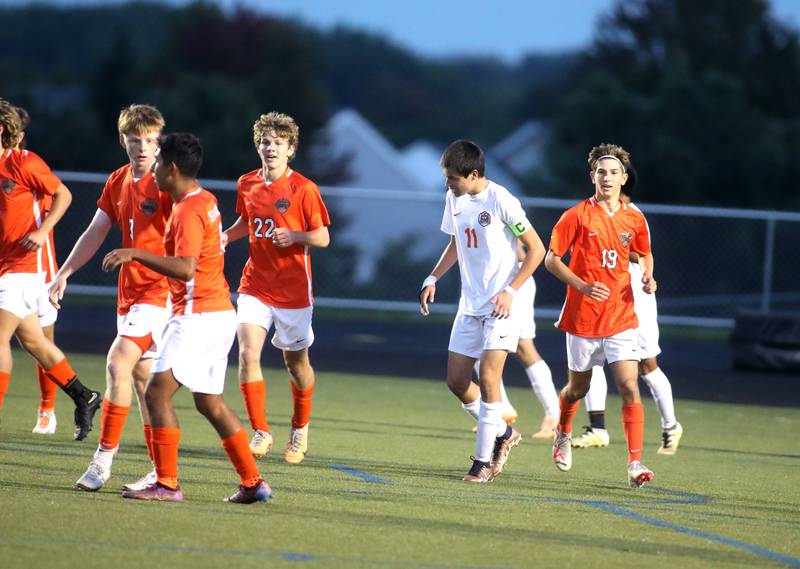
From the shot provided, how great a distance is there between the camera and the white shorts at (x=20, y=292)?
28.2 feet

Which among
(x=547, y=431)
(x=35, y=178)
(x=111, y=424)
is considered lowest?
(x=547, y=431)

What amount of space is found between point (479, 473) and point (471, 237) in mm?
1436

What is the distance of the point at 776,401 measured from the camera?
594 inches

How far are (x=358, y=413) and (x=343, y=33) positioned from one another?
114 meters

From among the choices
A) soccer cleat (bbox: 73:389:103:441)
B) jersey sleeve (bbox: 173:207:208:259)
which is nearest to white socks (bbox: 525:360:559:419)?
soccer cleat (bbox: 73:389:103:441)

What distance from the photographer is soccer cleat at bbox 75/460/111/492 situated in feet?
22.6

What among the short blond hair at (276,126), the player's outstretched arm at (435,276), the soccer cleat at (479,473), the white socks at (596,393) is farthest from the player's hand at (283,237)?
the white socks at (596,393)

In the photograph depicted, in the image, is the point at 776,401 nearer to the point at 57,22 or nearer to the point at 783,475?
the point at 783,475

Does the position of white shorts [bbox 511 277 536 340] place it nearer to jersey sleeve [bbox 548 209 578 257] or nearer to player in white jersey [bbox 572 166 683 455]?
player in white jersey [bbox 572 166 683 455]

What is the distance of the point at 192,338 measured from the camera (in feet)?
21.6

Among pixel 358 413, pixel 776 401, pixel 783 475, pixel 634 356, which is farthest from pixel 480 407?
pixel 776 401

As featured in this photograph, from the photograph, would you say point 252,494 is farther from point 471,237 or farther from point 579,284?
point 579,284

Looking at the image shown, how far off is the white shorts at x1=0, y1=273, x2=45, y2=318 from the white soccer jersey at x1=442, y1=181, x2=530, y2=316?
273cm

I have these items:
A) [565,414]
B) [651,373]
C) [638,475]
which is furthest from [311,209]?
[651,373]
